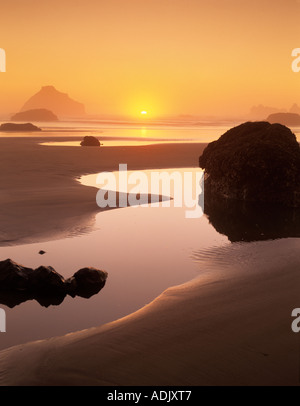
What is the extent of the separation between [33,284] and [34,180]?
521 inches

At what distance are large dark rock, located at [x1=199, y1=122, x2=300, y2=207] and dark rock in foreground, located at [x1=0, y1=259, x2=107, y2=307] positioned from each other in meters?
10.5

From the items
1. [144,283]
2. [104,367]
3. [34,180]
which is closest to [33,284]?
[144,283]

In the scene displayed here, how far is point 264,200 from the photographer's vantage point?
17.3 metres

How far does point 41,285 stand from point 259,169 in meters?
11.5

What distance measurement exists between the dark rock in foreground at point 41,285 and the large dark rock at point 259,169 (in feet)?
34.3

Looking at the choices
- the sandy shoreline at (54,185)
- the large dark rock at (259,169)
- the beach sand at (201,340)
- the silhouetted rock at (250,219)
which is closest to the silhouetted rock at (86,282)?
the beach sand at (201,340)

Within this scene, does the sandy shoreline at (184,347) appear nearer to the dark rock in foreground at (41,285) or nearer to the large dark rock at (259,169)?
the dark rock in foreground at (41,285)

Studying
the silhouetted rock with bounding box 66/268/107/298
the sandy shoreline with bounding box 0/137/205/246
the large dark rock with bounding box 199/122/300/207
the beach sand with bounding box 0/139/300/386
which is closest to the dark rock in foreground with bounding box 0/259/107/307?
the silhouetted rock with bounding box 66/268/107/298

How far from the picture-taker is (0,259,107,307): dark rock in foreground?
8156mm

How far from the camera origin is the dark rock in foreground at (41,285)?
816cm

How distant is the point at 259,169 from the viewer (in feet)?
57.7

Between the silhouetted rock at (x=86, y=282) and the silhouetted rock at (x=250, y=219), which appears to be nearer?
the silhouetted rock at (x=86, y=282)

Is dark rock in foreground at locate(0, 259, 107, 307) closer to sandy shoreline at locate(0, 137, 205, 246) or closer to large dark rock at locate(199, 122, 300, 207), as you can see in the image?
sandy shoreline at locate(0, 137, 205, 246)

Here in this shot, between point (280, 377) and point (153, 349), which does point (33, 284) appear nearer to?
point (153, 349)
